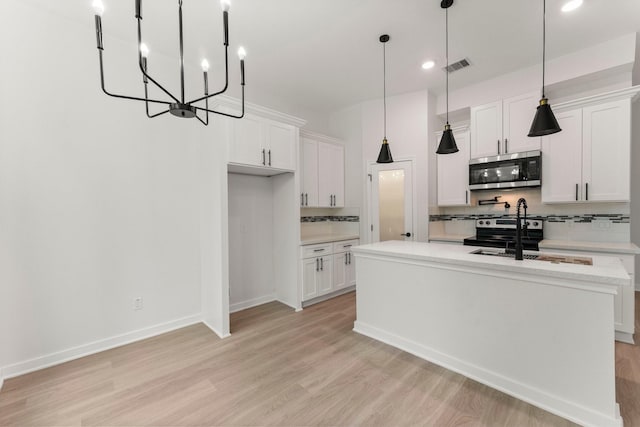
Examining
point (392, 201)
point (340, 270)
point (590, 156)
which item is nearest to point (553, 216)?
point (590, 156)

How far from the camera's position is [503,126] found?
3.78 m

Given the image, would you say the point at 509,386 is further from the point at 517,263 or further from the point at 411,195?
the point at 411,195

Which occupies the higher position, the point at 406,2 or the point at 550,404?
the point at 406,2

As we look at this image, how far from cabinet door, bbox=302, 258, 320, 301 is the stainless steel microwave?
2438 mm

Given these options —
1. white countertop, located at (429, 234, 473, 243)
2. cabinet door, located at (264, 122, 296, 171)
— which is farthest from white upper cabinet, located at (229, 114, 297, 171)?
white countertop, located at (429, 234, 473, 243)

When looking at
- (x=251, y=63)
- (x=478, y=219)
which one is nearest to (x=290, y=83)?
(x=251, y=63)

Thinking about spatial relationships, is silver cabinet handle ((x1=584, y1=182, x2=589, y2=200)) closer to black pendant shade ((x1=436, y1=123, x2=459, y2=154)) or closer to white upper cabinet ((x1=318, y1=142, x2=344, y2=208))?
black pendant shade ((x1=436, y1=123, x2=459, y2=154))

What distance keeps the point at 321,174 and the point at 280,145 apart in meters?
1.09

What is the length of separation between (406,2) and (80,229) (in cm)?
359

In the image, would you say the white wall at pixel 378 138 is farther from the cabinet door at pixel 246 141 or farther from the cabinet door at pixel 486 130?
the cabinet door at pixel 246 141

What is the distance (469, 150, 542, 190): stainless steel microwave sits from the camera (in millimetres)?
3529

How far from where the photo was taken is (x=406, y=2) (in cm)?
250

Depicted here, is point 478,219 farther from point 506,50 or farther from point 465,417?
point 465,417

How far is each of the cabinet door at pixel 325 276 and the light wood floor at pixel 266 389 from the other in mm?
1156
